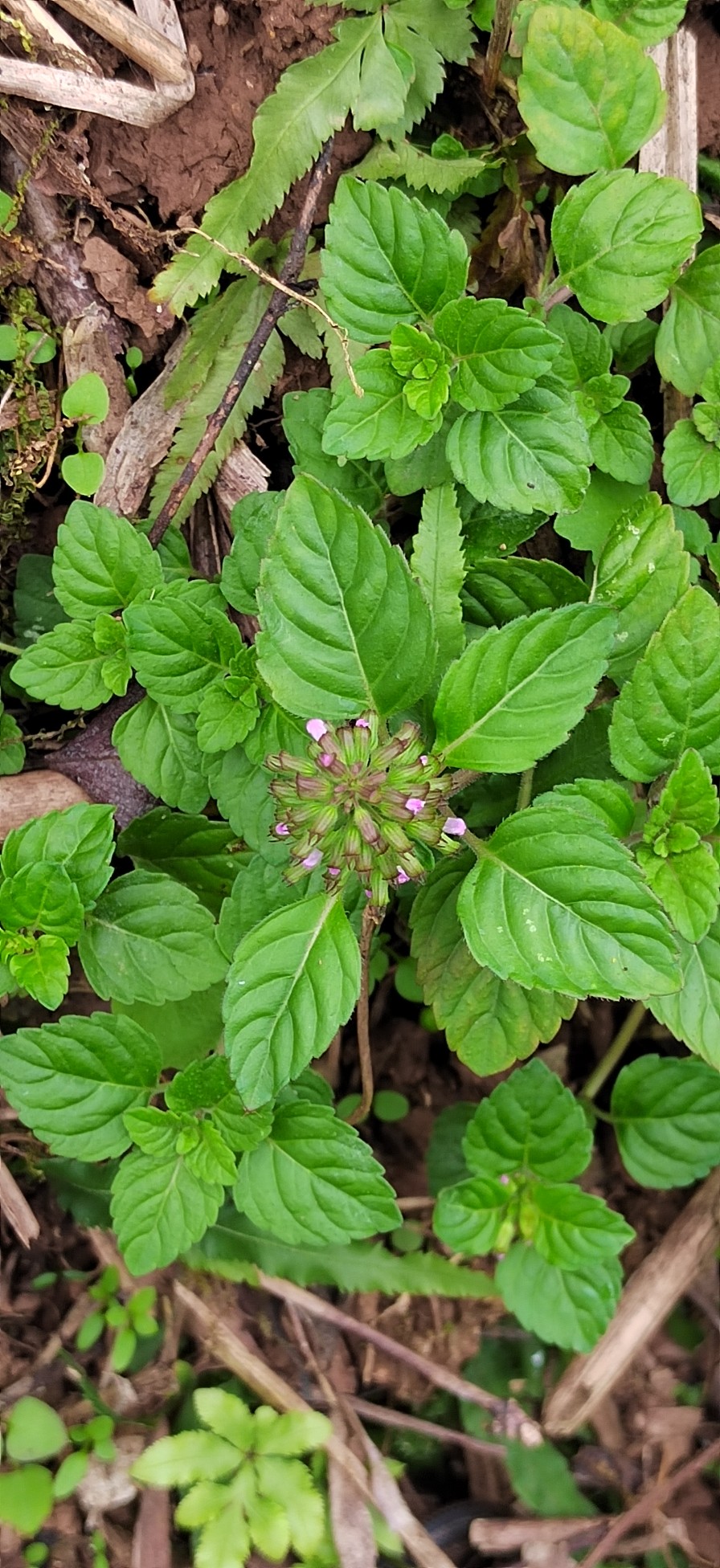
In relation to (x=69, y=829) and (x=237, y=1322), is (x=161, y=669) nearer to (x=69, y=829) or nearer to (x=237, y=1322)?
(x=69, y=829)

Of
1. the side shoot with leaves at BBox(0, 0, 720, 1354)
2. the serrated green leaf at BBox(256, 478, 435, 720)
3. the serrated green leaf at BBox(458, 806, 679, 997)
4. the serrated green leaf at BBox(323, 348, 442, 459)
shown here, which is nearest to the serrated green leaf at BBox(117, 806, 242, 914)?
the side shoot with leaves at BBox(0, 0, 720, 1354)

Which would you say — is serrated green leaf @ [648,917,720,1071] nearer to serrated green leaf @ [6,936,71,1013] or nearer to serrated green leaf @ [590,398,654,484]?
serrated green leaf @ [590,398,654,484]

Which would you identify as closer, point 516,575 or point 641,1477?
point 516,575

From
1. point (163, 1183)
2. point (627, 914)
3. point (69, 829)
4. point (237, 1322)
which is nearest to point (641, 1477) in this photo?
point (237, 1322)

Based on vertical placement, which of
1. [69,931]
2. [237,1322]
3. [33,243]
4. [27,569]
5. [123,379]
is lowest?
[237,1322]

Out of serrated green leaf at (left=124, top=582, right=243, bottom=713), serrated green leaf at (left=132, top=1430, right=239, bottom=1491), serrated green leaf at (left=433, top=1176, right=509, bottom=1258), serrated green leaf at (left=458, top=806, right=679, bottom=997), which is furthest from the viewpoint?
serrated green leaf at (left=132, top=1430, right=239, bottom=1491)

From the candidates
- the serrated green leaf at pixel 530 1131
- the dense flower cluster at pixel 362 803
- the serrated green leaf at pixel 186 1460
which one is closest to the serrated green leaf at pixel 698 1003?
the dense flower cluster at pixel 362 803
